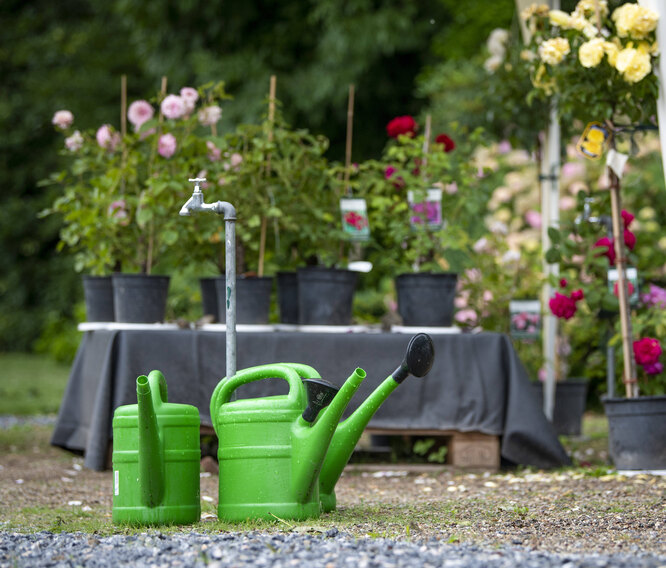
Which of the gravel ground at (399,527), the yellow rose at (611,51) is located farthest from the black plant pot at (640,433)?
the yellow rose at (611,51)

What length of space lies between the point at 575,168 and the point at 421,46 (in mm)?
3343

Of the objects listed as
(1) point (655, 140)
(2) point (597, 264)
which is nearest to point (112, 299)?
(2) point (597, 264)

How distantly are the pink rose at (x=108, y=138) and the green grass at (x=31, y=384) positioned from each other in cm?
336

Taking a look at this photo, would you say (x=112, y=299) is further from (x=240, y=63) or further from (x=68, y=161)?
(x=68, y=161)

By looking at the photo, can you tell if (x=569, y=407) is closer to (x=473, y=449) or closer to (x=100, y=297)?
(x=473, y=449)

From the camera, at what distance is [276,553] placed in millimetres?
2012

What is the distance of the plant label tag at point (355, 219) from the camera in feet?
13.1

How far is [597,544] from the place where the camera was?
7.25ft

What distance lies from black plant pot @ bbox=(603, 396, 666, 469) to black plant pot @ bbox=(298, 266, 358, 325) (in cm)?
112

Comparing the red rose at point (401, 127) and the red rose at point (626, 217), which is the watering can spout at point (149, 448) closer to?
the red rose at point (401, 127)

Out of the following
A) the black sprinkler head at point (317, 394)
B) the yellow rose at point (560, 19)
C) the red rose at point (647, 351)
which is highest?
the yellow rose at point (560, 19)

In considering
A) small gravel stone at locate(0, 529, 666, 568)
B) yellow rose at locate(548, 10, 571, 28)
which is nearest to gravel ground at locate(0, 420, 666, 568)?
small gravel stone at locate(0, 529, 666, 568)

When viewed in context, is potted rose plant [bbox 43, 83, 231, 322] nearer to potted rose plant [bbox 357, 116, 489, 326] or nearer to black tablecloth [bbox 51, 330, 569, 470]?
black tablecloth [bbox 51, 330, 569, 470]

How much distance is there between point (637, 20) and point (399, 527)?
1879mm
